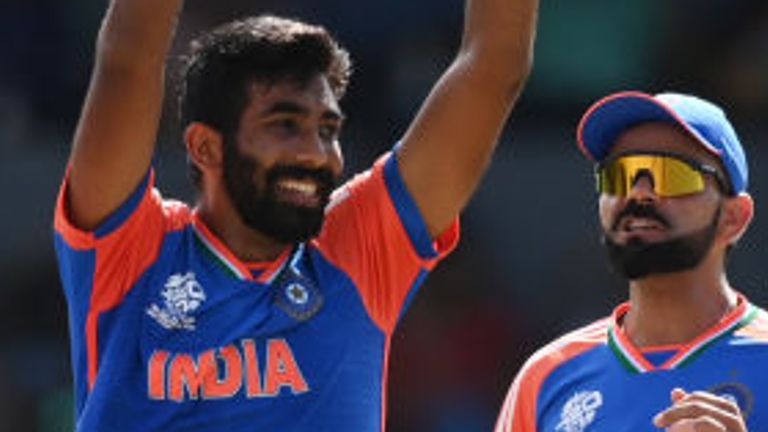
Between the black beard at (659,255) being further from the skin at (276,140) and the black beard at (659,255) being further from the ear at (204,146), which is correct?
the ear at (204,146)

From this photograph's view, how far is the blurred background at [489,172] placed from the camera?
25.9ft

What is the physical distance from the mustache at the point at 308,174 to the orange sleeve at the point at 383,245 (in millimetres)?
106

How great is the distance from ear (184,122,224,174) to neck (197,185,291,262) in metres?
0.07

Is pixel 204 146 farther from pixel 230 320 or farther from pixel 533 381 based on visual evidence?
pixel 533 381

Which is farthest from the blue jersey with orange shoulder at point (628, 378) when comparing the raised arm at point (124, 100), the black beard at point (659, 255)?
the raised arm at point (124, 100)

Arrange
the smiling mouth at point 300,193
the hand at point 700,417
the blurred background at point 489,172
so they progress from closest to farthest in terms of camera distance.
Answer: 1. the hand at point 700,417
2. the smiling mouth at point 300,193
3. the blurred background at point 489,172

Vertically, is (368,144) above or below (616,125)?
below

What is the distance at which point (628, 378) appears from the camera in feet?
13.2

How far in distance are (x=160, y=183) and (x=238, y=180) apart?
4.21 m

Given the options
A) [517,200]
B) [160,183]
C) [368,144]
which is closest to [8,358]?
[160,183]

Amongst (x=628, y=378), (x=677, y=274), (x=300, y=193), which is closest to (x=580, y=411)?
(x=628, y=378)

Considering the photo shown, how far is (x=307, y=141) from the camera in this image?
12.1 ft

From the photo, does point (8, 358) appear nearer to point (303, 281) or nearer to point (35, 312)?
point (35, 312)

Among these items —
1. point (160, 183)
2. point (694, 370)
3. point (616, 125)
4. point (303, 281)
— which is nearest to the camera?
point (303, 281)
